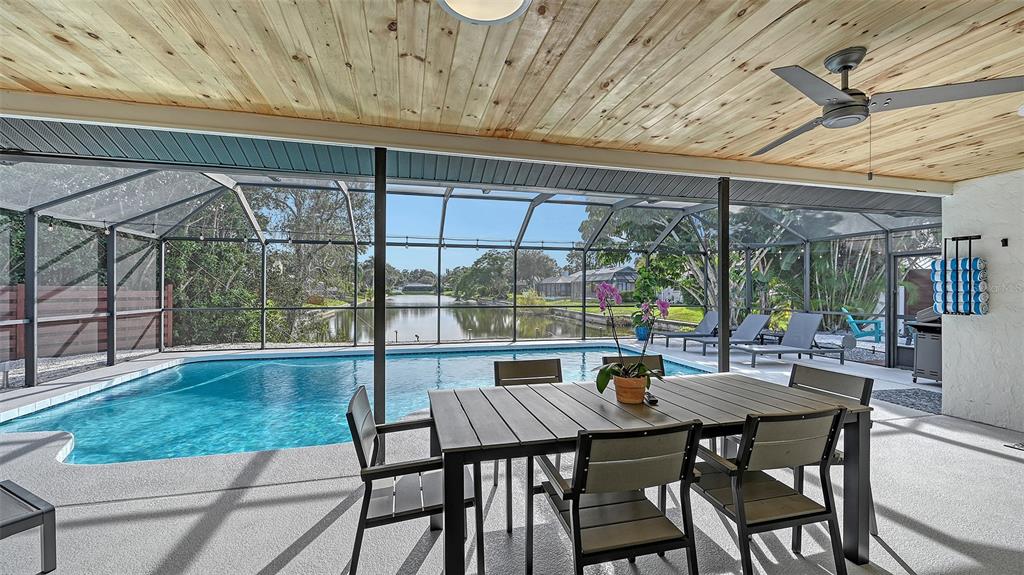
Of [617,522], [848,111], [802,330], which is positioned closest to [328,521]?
[617,522]

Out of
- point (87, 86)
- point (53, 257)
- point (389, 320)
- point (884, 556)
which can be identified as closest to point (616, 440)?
point (884, 556)

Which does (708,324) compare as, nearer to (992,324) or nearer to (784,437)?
(992,324)

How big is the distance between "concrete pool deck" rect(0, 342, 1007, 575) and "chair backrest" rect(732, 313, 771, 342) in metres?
4.76

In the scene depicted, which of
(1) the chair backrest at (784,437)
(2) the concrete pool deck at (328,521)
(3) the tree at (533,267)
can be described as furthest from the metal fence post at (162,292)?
(1) the chair backrest at (784,437)

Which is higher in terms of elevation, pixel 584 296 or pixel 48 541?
pixel 584 296

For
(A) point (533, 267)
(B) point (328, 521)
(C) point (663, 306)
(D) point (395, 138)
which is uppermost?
(D) point (395, 138)

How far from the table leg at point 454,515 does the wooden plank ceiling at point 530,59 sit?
5.95 feet

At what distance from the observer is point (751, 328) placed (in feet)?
27.4

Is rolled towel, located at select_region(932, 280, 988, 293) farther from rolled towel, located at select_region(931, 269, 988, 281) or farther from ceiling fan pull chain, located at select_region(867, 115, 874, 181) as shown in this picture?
ceiling fan pull chain, located at select_region(867, 115, 874, 181)

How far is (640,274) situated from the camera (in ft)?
33.6

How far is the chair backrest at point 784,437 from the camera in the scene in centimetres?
174

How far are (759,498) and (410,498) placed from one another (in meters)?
1.56

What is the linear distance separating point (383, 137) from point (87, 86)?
1.64m

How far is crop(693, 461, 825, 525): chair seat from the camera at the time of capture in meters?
1.82
